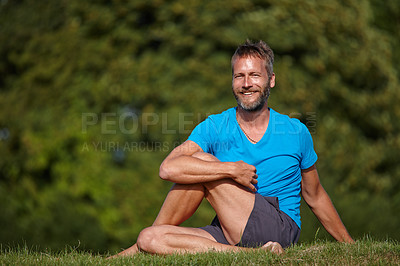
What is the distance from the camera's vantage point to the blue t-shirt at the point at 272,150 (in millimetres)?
3707

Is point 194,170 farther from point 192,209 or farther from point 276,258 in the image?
point 276,258

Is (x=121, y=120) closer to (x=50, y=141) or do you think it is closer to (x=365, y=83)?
(x=50, y=141)

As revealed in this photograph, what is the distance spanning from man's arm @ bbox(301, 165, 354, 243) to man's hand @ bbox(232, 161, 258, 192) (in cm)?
66

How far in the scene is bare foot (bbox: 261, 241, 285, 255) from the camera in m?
3.41

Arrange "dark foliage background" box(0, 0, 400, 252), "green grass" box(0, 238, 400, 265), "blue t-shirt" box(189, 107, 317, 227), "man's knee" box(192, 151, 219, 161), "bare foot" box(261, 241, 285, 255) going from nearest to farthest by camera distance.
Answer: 1. "green grass" box(0, 238, 400, 265)
2. "bare foot" box(261, 241, 285, 255)
3. "man's knee" box(192, 151, 219, 161)
4. "blue t-shirt" box(189, 107, 317, 227)
5. "dark foliage background" box(0, 0, 400, 252)

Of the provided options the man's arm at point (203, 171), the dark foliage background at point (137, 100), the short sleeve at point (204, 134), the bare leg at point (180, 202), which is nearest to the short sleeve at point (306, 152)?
the man's arm at point (203, 171)

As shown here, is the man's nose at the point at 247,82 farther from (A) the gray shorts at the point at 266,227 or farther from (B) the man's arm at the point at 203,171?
(A) the gray shorts at the point at 266,227

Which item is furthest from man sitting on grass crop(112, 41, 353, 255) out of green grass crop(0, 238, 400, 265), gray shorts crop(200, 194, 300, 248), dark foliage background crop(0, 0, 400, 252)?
dark foliage background crop(0, 0, 400, 252)

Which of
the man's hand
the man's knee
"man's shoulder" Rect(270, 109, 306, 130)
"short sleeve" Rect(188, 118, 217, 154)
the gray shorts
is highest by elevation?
"man's shoulder" Rect(270, 109, 306, 130)

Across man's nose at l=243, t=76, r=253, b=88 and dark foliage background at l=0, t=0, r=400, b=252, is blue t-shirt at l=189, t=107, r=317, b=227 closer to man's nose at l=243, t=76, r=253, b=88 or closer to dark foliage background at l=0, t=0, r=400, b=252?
man's nose at l=243, t=76, r=253, b=88

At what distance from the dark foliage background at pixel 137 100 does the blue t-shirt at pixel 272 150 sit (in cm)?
300

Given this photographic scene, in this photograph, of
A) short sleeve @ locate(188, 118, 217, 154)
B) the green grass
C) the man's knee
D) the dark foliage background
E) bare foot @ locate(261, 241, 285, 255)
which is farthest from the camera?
the dark foliage background

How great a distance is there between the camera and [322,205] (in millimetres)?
3926

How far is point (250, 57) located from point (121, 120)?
3.61 meters
